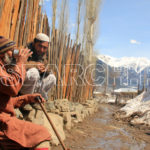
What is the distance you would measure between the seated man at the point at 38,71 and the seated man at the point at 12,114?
2.88 ft

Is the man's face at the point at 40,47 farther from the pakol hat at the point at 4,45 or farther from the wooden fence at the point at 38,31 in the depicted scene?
the pakol hat at the point at 4,45

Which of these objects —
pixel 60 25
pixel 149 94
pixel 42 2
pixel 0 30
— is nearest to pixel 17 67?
pixel 0 30

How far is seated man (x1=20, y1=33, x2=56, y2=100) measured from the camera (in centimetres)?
238

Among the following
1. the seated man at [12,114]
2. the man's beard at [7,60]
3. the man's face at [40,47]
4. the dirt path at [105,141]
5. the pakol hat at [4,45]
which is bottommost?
the dirt path at [105,141]

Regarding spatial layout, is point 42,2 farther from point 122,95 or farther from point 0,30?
point 122,95

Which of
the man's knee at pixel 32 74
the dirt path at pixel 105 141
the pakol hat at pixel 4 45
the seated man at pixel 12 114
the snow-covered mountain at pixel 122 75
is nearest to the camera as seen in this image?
the seated man at pixel 12 114

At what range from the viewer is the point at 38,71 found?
8.15 ft

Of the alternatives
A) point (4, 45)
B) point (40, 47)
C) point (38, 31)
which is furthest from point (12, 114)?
point (38, 31)

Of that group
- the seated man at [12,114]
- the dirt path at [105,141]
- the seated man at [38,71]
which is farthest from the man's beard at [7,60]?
the dirt path at [105,141]

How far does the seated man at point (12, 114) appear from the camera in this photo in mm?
1315

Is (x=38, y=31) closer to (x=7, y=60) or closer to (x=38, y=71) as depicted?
(x=38, y=71)

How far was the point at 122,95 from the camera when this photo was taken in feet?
49.3

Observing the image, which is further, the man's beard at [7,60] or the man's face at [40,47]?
the man's face at [40,47]

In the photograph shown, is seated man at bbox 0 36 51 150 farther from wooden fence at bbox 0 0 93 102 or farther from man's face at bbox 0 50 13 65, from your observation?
wooden fence at bbox 0 0 93 102
